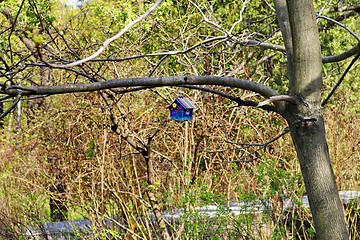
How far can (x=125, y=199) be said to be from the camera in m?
Answer: 5.27

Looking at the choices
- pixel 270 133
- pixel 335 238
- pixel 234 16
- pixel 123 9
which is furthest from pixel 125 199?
pixel 234 16

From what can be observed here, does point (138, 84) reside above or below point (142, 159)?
below

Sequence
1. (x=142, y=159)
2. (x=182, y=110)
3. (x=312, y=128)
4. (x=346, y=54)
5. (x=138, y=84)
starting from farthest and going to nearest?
(x=142, y=159), (x=182, y=110), (x=346, y=54), (x=312, y=128), (x=138, y=84)

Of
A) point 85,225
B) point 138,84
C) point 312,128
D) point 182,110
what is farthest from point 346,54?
point 85,225

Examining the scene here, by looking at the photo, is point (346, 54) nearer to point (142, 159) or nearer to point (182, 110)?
point (182, 110)

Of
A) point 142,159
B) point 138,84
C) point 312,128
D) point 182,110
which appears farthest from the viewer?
point 142,159

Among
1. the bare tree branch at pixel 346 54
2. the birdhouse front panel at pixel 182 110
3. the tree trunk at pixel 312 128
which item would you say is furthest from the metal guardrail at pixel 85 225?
the tree trunk at pixel 312 128

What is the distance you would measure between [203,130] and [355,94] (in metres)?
8.16

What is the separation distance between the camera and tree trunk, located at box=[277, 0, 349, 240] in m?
2.44

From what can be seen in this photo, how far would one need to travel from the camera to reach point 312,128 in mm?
2445

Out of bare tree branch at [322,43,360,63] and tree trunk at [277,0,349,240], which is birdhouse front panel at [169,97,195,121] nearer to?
bare tree branch at [322,43,360,63]

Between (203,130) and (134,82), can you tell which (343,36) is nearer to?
(203,130)

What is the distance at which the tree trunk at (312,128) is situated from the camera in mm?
2443

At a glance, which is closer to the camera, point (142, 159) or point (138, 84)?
point (138, 84)
